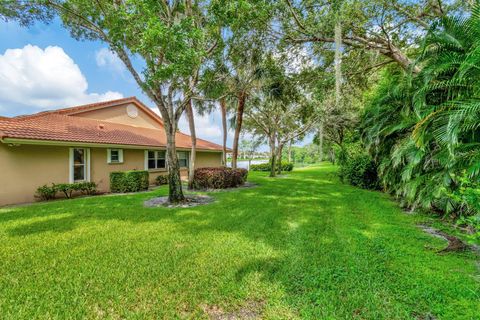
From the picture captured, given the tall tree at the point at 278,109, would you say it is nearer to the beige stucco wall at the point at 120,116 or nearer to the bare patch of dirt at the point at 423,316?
the beige stucco wall at the point at 120,116

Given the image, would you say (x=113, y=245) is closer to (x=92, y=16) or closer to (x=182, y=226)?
(x=182, y=226)

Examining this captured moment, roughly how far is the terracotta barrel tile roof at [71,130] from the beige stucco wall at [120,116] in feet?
1.10

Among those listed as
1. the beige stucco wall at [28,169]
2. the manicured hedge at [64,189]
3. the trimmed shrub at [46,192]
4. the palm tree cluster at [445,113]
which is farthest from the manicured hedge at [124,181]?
the palm tree cluster at [445,113]

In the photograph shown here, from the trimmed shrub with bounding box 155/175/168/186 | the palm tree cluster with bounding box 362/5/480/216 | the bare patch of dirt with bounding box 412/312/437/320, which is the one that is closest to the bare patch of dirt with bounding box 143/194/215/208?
the trimmed shrub with bounding box 155/175/168/186

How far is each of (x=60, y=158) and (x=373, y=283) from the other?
11.6 m

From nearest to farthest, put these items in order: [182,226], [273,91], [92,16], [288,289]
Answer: [288,289], [182,226], [92,16], [273,91]

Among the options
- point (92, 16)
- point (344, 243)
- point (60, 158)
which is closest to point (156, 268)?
point (344, 243)

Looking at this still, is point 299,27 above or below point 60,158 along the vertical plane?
above

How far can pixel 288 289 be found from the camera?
2.82m

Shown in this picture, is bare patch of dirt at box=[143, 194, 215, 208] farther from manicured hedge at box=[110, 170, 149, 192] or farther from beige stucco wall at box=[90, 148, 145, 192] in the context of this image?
beige stucco wall at box=[90, 148, 145, 192]

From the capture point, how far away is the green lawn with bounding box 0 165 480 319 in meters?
2.49

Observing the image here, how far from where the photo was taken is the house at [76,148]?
8.00m

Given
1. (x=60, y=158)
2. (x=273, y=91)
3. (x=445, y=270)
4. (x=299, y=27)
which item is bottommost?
(x=445, y=270)

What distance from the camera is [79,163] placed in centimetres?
1004
